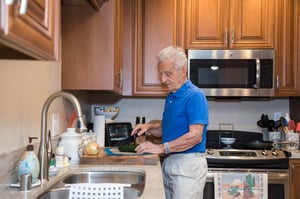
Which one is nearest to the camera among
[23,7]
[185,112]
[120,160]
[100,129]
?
[23,7]

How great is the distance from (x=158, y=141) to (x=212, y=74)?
2.39ft

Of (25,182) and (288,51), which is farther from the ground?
(288,51)

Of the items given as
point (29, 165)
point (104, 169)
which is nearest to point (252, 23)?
point (104, 169)

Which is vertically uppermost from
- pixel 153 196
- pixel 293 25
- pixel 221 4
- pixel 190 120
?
pixel 221 4

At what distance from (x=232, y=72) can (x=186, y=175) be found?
1211 mm

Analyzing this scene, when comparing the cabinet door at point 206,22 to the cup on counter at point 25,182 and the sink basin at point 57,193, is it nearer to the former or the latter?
the sink basin at point 57,193

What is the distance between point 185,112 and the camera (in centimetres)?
189

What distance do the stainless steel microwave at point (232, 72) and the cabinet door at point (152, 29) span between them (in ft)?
0.85

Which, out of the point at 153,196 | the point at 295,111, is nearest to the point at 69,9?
the point at 153,196

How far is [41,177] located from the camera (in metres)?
1.29

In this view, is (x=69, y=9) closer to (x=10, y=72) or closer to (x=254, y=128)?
(x=10, y=72)

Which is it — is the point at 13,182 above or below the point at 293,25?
below

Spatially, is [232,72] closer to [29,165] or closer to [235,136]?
[235,136]

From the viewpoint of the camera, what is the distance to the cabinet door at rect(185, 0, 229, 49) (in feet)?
9.11
